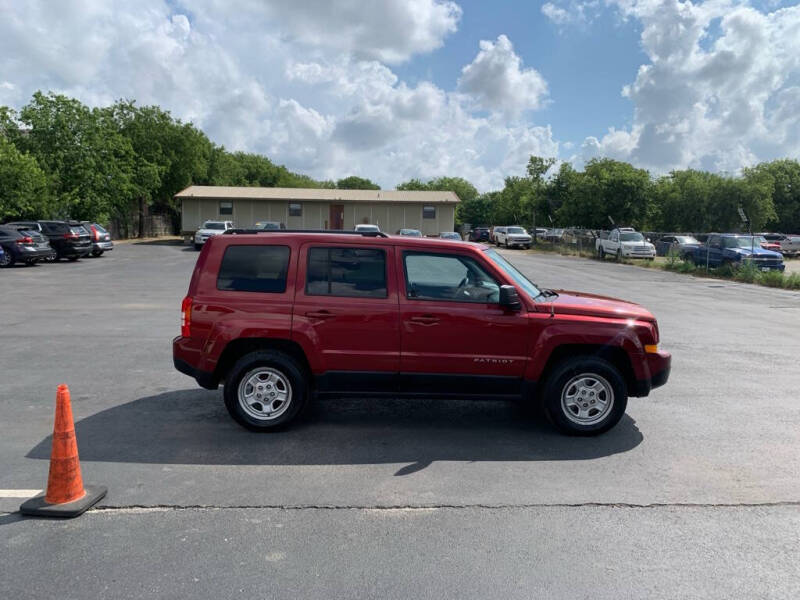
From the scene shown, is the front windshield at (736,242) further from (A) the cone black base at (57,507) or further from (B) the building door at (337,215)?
(A) the cone black base at (57,507)

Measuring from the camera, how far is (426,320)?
5.64m

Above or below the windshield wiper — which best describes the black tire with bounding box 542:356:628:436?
below

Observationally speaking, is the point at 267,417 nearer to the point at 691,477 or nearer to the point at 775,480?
the point at 691,477

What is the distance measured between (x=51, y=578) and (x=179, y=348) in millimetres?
2693

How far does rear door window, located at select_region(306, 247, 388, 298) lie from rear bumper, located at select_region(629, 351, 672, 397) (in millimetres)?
2487

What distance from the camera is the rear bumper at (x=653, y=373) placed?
5805mm

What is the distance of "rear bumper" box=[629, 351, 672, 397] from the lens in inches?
229

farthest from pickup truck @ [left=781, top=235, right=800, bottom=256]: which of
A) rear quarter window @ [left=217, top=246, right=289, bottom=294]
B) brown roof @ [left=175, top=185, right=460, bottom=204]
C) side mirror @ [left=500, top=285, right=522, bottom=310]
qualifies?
rear quarter window @ [left=217, top=246, right=289, bottom=294]

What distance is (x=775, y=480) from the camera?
487 centimetres

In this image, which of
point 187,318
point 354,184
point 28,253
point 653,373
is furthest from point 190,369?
point 354,184

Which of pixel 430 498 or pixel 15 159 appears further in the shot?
pixel 15 159

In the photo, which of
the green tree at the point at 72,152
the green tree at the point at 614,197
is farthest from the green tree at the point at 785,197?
the green tree at the point at 72,152

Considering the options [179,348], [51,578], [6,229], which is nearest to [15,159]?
[6,229]

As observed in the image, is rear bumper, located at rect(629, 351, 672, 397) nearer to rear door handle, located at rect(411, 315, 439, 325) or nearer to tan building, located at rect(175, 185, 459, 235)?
rear door handle, located at rect(411, 315, 439, 325)
